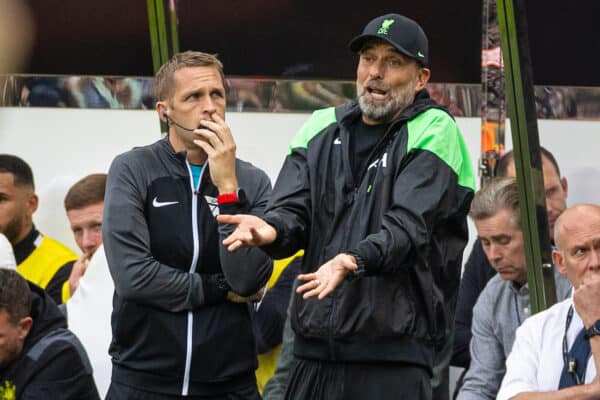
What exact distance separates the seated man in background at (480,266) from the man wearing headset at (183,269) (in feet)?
4.60

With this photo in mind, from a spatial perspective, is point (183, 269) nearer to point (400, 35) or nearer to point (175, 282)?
point (175, 282)

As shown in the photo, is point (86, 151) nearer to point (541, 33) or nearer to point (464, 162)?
point (541, 33)

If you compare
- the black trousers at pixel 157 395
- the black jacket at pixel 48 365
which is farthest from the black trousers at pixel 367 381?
the black jacket at pixel 48 365

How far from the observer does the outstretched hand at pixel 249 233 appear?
12.9 ft

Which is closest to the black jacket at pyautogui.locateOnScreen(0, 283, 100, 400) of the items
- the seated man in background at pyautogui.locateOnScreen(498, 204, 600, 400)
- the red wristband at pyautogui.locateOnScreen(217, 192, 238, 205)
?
the red wristband at pyautogui.locateOnScreen(217, 192, 238, 205)

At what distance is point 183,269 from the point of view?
4.68 m

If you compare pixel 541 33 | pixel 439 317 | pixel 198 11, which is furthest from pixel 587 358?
pixel 198 11

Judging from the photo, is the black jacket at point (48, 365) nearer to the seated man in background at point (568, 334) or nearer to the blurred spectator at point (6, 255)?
the blurred spectator at point (6, 255)

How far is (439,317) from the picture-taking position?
Result: 13.8 ft

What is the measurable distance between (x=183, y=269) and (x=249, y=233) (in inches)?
30.7

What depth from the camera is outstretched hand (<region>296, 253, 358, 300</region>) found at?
3781mm

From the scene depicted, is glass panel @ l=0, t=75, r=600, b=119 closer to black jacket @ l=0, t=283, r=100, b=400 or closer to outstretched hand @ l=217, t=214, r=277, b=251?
black jacket @ l=0, t=283, r=100, b=400

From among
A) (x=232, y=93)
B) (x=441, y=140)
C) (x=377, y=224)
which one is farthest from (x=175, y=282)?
(x=232, y=93)

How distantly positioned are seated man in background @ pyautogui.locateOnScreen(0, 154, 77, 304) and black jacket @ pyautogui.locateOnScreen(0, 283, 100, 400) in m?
0.81
